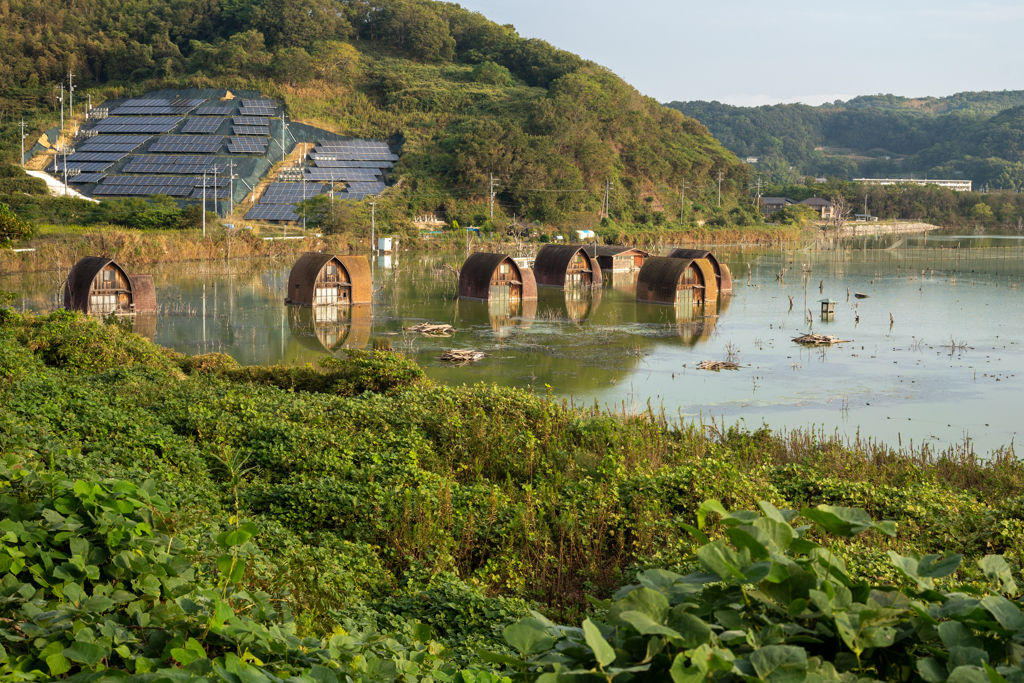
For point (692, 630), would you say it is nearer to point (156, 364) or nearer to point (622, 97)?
point (156, 364)

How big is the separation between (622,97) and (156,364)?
74.8 meters

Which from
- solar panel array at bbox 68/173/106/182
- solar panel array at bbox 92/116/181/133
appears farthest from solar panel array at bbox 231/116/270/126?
solar panel array at bbox 68/173/106/182

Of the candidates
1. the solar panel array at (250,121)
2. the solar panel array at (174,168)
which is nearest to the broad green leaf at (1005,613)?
the solar panel array at (174,168)

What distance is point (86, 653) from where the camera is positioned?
2762 mm

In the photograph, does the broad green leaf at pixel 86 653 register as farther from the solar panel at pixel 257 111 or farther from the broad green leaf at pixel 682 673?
the solar panel at pixel 257 111

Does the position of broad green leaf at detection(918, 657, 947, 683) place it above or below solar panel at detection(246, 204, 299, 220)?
below

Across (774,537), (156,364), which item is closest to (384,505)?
(774,537)

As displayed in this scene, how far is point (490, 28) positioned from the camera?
97375 mm

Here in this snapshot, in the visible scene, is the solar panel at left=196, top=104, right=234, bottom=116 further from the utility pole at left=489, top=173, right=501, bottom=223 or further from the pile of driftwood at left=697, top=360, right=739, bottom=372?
the pile of driftwood at left=697, top=360, right=739, bottom=372

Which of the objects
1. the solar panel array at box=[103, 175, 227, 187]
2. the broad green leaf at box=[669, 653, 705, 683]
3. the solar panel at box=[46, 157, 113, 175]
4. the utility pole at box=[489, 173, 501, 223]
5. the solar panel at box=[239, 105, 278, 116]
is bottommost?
the broad green leaf at box=[669, 653, 705, 683]

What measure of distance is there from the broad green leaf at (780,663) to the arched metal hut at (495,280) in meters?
28.8

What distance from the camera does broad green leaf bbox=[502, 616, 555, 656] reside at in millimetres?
2070

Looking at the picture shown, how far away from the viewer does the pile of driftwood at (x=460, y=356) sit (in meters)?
19.8

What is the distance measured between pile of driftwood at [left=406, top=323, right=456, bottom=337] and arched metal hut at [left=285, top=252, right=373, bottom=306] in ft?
17.3
